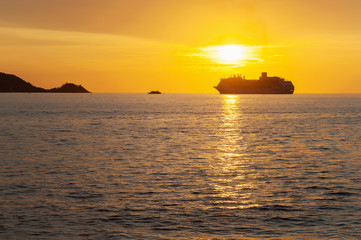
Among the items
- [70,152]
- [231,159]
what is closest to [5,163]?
[70,152]

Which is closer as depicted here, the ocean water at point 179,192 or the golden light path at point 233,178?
the ocean water at point 179,192

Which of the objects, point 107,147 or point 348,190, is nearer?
point 348,190

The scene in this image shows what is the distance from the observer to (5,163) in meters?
30.9

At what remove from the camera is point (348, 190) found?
22328 mm

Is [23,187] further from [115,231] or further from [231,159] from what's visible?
[231,159]

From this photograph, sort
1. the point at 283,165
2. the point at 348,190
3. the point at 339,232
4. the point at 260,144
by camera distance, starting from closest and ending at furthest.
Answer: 1. the point at 339,232
2. the point at 348,190
3. the point at 283,165
4. the point at 260,144

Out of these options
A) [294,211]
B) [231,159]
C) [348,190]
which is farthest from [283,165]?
[294,211]

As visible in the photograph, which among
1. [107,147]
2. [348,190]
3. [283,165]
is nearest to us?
[348,190]

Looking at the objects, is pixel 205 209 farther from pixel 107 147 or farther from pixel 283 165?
pixel 107 147

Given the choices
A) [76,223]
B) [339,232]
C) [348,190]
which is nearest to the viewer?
[339,232]

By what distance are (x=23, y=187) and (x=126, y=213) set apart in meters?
7.55

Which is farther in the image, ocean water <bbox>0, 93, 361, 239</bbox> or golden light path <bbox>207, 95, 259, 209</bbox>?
golden light path <bbox>207, 95, 259, 209</bbox>

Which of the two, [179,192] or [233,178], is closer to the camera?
[179,192]

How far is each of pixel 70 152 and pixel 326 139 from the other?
88.8ft
